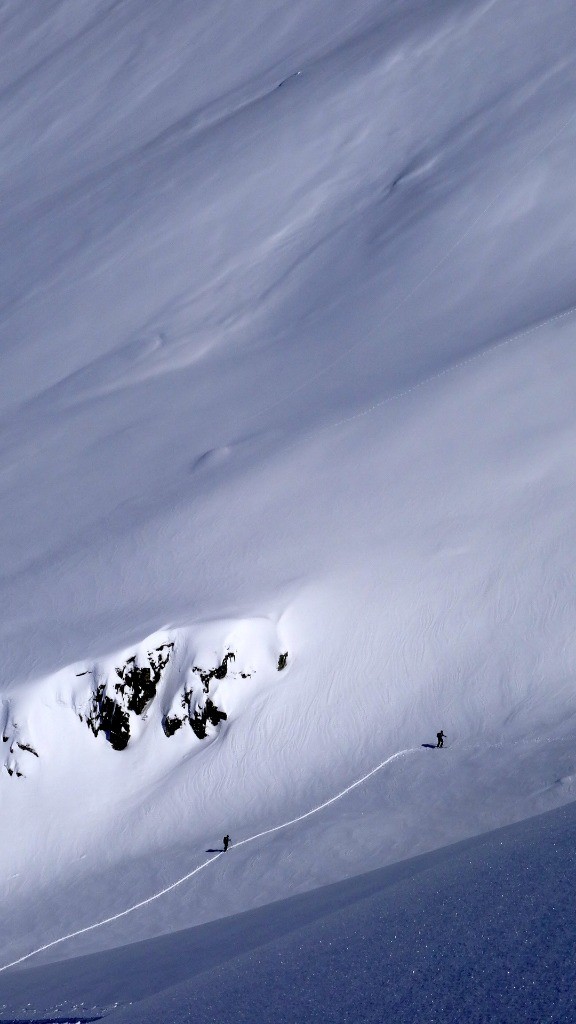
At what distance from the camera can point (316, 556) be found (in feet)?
53.8

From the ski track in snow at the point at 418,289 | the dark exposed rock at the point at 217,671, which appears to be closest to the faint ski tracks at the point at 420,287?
the ski track in snow at the point at 418,289

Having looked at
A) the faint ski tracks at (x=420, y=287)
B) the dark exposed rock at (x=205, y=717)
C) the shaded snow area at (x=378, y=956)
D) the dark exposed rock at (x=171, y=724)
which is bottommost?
the shaded snow area at (x=378, y=956)

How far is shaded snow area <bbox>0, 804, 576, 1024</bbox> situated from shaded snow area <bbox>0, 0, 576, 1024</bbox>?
1.9 inches

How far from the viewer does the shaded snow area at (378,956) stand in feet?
35.9

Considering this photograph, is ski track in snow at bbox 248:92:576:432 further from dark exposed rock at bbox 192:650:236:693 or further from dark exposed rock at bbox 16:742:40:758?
dark exposed rock at bbox 16:742:40:758

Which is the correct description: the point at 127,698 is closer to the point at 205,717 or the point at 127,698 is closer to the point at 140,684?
the point at 140,684

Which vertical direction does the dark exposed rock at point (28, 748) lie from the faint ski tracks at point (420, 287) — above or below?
below

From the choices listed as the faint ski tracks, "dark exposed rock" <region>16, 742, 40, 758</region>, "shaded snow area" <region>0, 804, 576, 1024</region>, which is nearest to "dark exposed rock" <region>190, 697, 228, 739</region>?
"dark exposed rock" <region>16, 742, 40, 758</region>

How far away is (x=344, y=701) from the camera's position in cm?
1493

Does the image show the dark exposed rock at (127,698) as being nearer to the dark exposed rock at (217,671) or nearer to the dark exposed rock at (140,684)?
the dark exposed rock at (140,684)

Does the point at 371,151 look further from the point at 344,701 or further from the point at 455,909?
the point at 455,909

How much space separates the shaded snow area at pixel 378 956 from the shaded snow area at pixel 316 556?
0.16 feet

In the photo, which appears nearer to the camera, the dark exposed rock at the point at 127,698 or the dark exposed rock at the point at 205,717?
the dark exposed rock at the point at 205,717

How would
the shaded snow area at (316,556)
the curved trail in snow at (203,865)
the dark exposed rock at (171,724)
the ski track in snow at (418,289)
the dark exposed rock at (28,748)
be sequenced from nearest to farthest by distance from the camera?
the shaded snow area at (316,556) → the curved trail in snow at (203,865) → the dark exposed rock at (171,724) → the dark exposed rock at (28,748) → the ski track in snow at (418,289)
